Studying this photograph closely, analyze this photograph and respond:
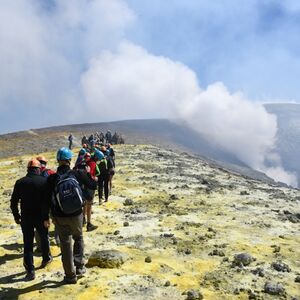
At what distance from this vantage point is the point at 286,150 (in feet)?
624

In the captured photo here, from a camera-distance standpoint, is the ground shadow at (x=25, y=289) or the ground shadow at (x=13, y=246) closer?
the ground shadow at (x=25, y=289)

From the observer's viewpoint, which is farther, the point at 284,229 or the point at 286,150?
the point at 286,150

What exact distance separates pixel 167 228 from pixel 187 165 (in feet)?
68.0

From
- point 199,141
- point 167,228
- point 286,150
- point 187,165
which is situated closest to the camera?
point 167,228

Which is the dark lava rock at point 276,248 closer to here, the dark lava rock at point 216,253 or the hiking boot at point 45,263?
the dark lava rock at point 216,253

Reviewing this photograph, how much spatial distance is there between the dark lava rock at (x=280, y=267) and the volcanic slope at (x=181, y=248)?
24mm

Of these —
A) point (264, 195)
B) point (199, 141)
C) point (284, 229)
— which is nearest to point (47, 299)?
point (284, 229)

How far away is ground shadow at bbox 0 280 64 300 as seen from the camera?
800 cm

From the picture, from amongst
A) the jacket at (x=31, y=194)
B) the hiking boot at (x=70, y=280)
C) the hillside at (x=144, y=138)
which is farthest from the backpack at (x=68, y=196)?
the hillside at (x=144, y=138)

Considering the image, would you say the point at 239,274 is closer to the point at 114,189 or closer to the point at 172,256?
the point at 172,256

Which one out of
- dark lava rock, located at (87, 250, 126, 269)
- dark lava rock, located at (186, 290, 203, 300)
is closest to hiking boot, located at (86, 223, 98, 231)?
dark lava rock, located at (87, 250, 126, 269)

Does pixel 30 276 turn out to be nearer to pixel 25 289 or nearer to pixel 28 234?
pixel 25 289

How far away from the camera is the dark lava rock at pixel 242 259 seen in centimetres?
1036

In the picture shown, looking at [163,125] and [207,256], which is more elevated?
[163,125]
